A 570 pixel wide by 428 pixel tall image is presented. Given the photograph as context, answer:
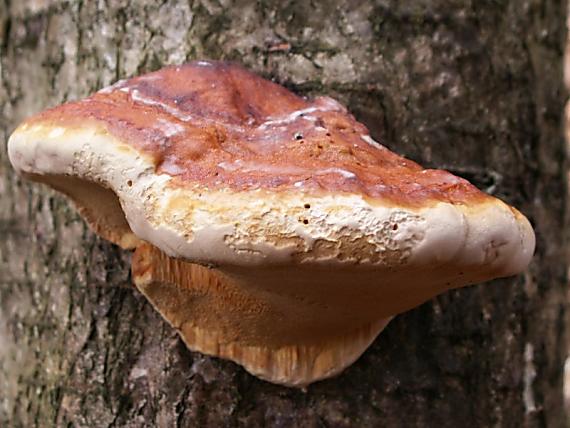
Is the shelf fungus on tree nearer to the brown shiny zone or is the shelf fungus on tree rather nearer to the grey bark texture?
the brown shiny zone

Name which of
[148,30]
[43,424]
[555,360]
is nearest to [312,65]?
[148,30]

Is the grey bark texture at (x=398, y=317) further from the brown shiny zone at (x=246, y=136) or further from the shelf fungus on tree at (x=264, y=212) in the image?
the brown shiny zone at (x=246, y=136)

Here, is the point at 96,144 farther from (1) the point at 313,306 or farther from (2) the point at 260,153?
(1) the point at 313,306

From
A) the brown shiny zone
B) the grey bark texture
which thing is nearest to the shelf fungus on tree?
the brown shiny zone

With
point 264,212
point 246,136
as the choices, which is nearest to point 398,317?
point 246,136

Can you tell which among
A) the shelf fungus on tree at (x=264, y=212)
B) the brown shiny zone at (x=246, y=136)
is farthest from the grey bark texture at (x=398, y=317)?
the brown shiny zone at (x=246, y=136)

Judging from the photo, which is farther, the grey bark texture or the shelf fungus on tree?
the grey bark texture
